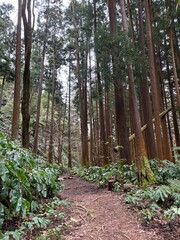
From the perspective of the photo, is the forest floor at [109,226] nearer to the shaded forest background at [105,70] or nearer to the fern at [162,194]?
the fern at [162,194]

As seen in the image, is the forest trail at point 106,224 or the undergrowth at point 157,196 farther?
the undergrowth at point 157,196

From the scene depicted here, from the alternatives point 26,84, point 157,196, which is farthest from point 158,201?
point 26,84

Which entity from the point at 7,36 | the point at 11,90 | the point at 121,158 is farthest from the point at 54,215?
the point at 11,90

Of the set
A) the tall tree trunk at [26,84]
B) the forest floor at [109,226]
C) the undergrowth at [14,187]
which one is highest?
the tall tree trunk at [26,84]

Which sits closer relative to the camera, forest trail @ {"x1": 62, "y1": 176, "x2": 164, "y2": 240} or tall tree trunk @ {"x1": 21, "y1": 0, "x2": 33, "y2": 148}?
forest trail @ {"x1": 62, "y1": 176, "x2": 164, "y2": 240}

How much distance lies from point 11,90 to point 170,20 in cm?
1882

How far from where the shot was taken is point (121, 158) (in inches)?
345

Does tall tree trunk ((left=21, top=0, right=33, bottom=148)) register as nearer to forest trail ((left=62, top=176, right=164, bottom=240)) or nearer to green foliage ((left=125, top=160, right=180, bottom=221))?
forest trail ((left=62, top=176, right=164, bottom=240))

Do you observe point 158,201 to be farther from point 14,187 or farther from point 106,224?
point 14,187

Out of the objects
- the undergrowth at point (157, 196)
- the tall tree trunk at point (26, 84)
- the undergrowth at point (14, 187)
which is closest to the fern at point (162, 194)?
the undergrowth at point (157, 196)

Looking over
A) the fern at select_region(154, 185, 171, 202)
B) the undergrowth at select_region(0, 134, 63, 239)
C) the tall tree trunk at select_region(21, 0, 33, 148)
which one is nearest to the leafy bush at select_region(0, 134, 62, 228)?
the undergrowth at select_region(0, 134, 63, 239)

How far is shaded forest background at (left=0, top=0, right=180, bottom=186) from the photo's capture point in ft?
24.3

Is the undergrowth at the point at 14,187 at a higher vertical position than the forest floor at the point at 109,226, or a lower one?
higher

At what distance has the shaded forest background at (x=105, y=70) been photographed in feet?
24.3
